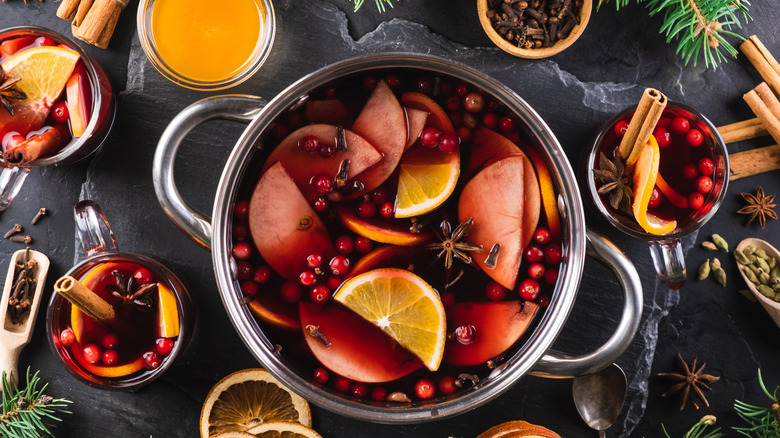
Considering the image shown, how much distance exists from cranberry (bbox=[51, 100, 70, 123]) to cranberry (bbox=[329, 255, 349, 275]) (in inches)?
37.2

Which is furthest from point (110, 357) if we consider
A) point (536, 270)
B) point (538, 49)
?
point (538, 49)

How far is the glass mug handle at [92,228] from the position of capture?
174 cm

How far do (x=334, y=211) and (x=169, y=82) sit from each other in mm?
727

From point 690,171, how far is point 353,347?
1114mm

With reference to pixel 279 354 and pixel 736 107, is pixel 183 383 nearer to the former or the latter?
pixel 279 354

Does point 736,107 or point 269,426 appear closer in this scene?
point 269,426

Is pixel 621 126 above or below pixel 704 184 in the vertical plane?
above

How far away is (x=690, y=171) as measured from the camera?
1770mm

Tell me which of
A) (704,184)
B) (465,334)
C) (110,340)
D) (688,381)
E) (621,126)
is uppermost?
(621,126)

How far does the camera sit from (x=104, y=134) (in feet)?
6.03

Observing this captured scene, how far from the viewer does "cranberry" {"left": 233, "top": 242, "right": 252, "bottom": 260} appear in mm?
1565

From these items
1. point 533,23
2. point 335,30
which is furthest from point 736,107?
point 335,30

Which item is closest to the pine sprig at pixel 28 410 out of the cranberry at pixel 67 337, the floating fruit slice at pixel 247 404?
the cranberry at pixel 67 337

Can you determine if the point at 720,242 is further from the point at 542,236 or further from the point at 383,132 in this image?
the point at 383,132
